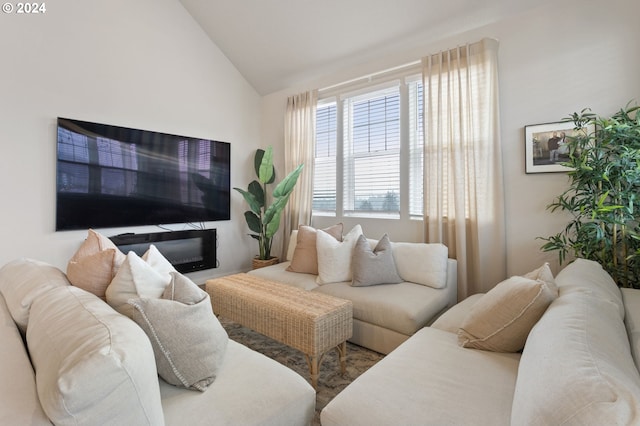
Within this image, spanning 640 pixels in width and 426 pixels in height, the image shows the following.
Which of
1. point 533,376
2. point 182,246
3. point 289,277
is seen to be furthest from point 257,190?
point 533,376

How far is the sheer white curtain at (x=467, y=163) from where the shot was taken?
2.93 meters

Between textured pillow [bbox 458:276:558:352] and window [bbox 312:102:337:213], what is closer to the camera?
textured pillow [bbox 458:276:558:352]

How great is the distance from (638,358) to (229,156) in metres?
4.41

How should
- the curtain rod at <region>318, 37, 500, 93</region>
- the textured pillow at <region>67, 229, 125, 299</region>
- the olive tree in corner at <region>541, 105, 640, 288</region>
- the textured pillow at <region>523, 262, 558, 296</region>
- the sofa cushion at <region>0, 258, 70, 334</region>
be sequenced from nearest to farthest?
the sofa cushion at <region>0, 258, 70, 334</region> < the textured pillow at <region>67, 229, 125, 299</region> < the textured pillow at <region>523, 262, 558, 296</region> < the olive tree in corner at <region>541, 105, 640, 288</region> < the curtain rod at <region>318, 37, 500, 93</region>

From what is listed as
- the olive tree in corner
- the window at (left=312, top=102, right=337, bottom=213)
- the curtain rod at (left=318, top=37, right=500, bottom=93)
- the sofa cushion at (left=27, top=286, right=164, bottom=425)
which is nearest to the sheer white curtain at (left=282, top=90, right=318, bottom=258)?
the window at (left=312, top=102, right=337, bottom=213)

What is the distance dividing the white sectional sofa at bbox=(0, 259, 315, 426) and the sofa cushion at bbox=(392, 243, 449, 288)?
167 centimetres

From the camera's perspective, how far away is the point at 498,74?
2955 millimetres

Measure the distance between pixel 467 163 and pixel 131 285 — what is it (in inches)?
115

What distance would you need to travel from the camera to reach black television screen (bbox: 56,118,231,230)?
10.4 ft

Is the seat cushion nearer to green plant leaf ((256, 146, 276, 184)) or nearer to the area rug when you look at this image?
the area rug

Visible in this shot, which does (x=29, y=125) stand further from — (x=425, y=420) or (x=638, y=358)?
(x=638, y=358)

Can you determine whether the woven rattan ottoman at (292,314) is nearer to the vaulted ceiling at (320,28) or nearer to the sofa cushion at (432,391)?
the sofa cushion at (432,391)

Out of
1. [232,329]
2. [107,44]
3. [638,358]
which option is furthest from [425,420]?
[107,44]

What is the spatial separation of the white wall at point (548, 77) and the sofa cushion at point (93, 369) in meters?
3.09
